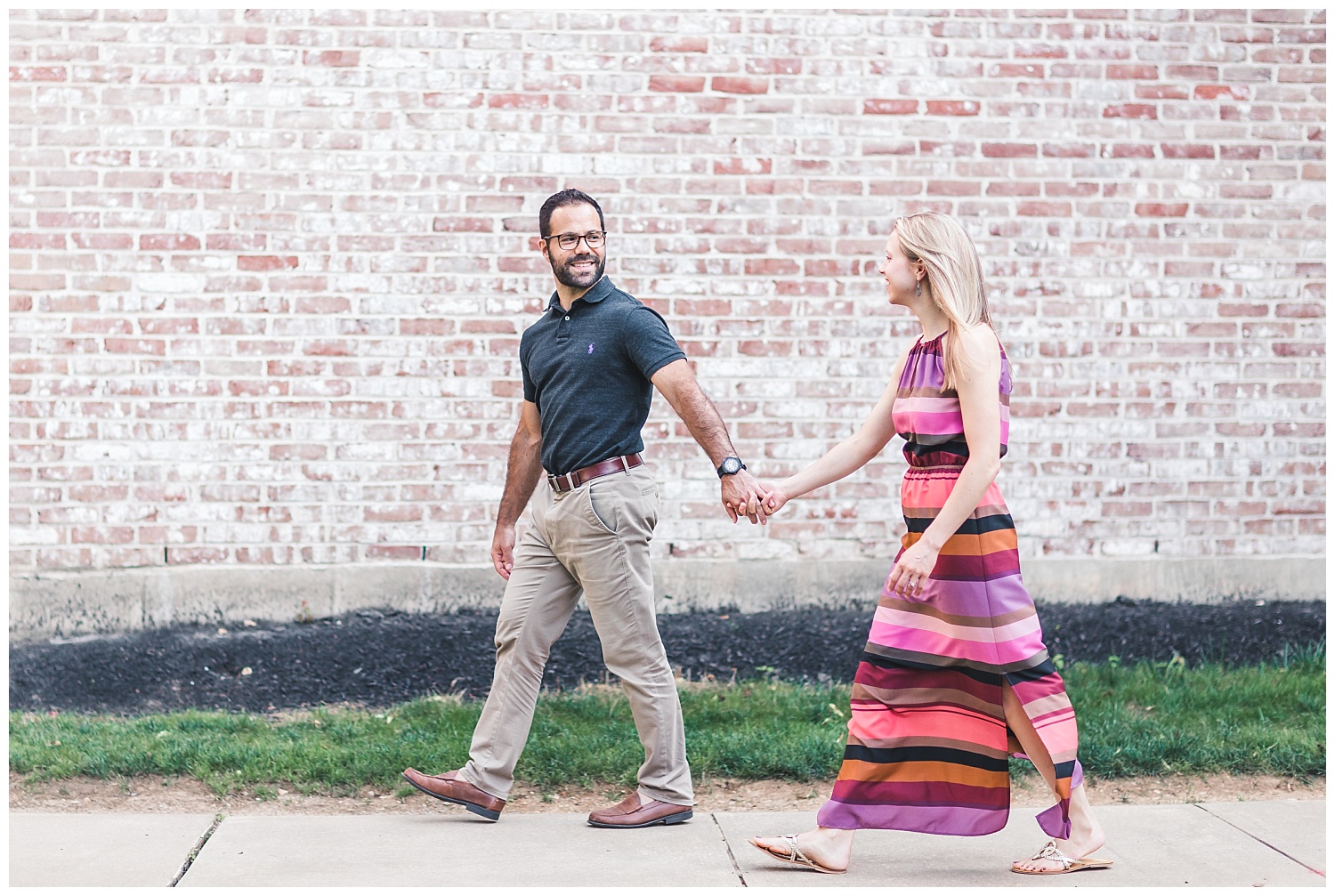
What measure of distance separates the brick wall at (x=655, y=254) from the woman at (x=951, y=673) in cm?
258

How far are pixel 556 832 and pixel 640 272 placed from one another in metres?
2.97

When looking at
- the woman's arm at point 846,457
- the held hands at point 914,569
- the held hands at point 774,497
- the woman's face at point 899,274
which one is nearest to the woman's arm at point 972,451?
the held hands at point 914,569

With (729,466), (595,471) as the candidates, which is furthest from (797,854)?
(595,471)

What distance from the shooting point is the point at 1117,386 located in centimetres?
626

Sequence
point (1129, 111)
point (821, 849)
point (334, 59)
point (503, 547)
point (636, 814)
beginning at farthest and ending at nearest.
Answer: point (1129, 111), point (334, 59), point (503, 547), point (636, 814), point (821, 849)

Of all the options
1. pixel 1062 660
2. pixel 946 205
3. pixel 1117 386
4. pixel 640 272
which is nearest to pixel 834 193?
pixel 946 205

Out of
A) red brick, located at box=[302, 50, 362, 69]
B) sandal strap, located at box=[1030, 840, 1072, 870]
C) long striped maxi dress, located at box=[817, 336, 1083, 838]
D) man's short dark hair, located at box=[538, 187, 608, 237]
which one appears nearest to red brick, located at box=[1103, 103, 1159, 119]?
long striped maxi dress, located at box=[817, 336, 1083, 838]

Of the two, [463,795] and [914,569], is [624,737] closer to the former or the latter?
[463,795]

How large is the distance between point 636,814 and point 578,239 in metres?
1.83

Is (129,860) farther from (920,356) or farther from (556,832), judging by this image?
(920,356)

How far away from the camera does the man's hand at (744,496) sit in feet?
12.9

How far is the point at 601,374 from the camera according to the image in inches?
157

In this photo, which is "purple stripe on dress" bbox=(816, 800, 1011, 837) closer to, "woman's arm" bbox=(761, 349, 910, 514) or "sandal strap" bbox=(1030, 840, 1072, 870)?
"sandal strap" bbox=(1030, 840, 1072, 870)

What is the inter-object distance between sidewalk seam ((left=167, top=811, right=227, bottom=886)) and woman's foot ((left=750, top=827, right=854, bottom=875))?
1665 mm
